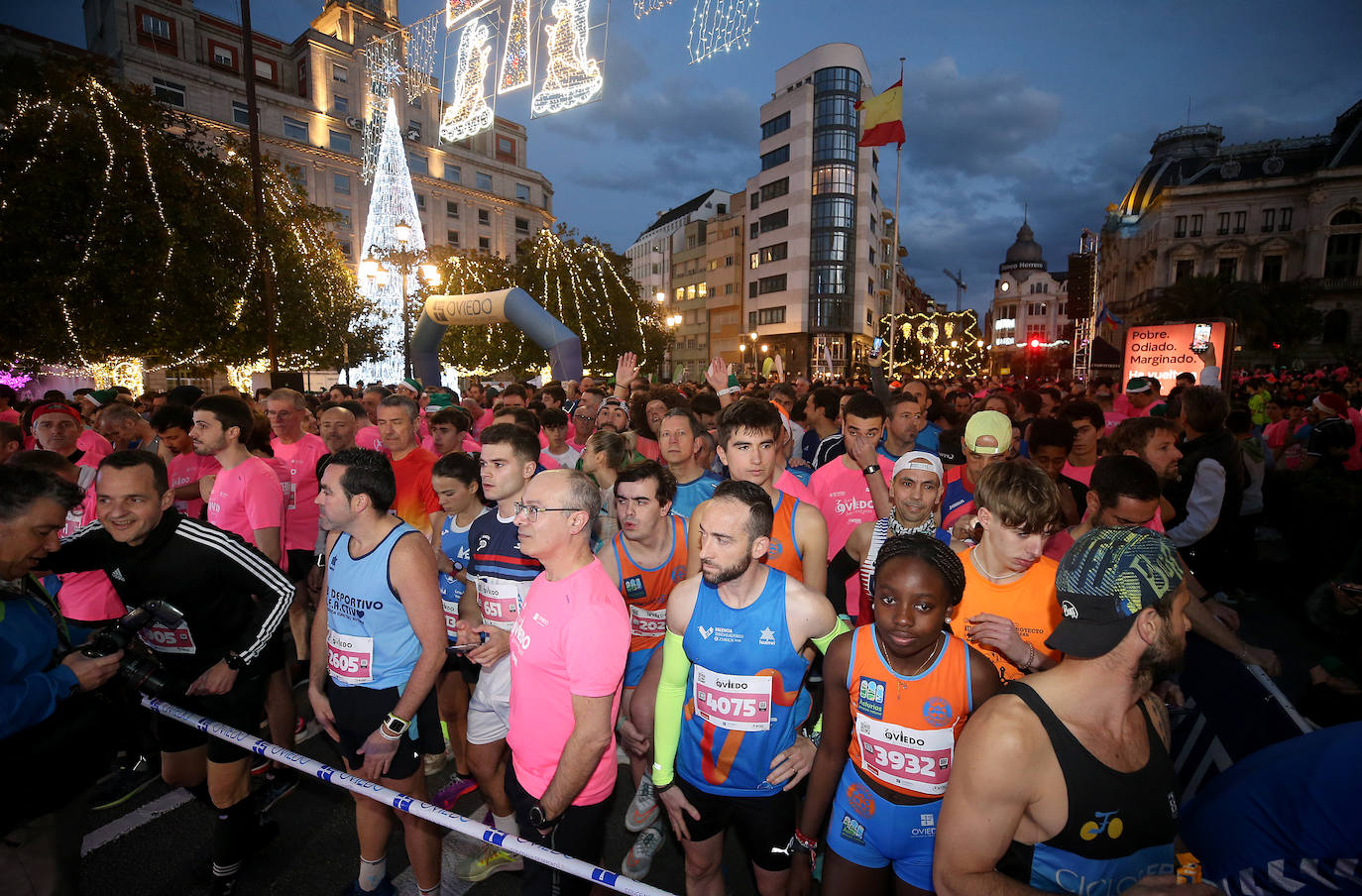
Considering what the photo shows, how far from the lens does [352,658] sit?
295cm

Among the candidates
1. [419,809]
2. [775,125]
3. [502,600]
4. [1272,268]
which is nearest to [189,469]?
[502,600]

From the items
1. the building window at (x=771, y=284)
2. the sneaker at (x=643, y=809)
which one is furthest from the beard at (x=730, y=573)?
the building window at (x=771, y=284)

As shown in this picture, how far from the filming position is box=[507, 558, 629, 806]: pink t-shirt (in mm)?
2307

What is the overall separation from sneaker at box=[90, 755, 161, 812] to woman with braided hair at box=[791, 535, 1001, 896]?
4610 mm

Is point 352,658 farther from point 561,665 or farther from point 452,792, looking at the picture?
point 452,792

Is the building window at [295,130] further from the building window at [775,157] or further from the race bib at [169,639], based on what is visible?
the race bib at [169,639]

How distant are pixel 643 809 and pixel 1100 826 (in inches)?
106

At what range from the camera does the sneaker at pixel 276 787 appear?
3.66 meters

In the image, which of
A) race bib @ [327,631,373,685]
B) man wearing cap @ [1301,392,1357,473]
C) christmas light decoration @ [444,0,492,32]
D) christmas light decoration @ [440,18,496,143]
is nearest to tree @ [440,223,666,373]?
christmas light decoration @ [440,18,496,143]

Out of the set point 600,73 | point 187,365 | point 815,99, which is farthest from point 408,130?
point 600,73

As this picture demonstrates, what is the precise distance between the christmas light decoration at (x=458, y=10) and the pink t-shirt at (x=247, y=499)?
52.7 ft

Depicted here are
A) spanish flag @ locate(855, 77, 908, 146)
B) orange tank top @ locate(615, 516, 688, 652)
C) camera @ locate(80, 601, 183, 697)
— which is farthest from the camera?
spanish flag @ locate(855, 77, 908, 146)

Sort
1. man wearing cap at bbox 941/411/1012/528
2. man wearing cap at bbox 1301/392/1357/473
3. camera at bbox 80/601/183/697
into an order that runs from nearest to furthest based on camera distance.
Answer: camera at bbox 80/601/183/697
man wearing cap at bbox 941/411/1012/528
man wearing cap at bbox 1301/392/1357/473

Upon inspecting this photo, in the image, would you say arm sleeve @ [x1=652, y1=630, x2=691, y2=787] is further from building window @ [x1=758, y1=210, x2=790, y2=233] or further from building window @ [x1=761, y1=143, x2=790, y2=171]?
building window @ [x1=761, y1=143, x2=790, y2=171]
